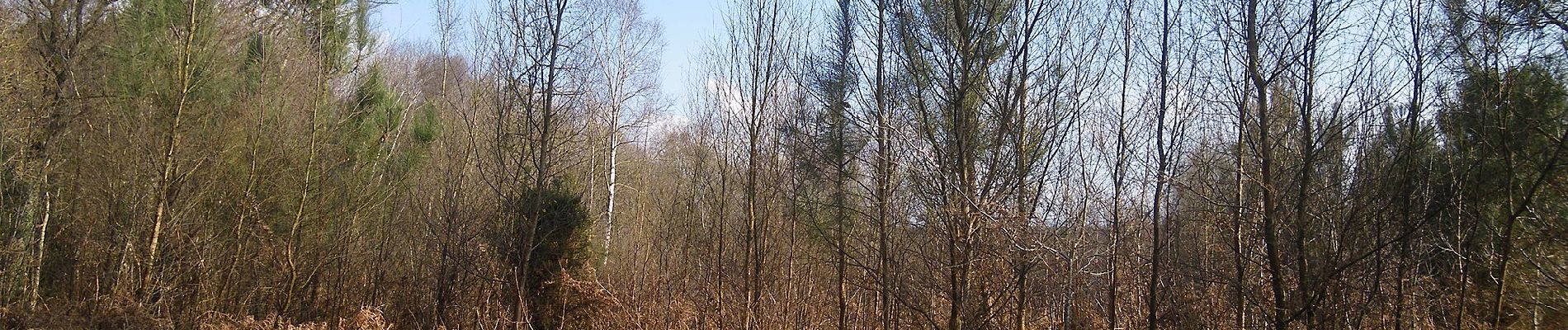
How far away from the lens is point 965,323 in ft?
21.5

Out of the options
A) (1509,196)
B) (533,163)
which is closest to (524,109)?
(533,163)

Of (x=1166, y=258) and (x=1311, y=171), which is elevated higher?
(x=1311, y=171)

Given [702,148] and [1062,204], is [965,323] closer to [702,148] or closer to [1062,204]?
[1062,204]

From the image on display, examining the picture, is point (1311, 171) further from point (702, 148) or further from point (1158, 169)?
point (702, 148)

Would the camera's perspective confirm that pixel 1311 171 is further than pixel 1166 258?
No

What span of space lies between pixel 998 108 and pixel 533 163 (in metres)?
4.60

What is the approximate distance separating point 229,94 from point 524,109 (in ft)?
13.5

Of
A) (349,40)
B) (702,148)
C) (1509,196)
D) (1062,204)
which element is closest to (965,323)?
(1062,204)

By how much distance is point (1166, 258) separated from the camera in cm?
1016

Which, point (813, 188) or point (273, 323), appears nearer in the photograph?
point (273, 323)

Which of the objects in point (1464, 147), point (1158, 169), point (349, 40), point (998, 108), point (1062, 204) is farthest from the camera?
point (349, 40)

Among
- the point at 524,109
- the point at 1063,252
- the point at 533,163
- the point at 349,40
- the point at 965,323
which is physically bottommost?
the point at 965,323

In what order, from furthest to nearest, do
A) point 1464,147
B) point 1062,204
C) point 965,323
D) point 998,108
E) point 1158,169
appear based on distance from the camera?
point 1158,169
point 1464,147
point 1062,204
point 998,108
point 965,323

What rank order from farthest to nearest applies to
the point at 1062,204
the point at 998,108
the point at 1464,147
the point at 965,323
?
1. the point at 1464,147
2. the point at 1062,204
3. the point at 998,108
4. the point at 965,323
